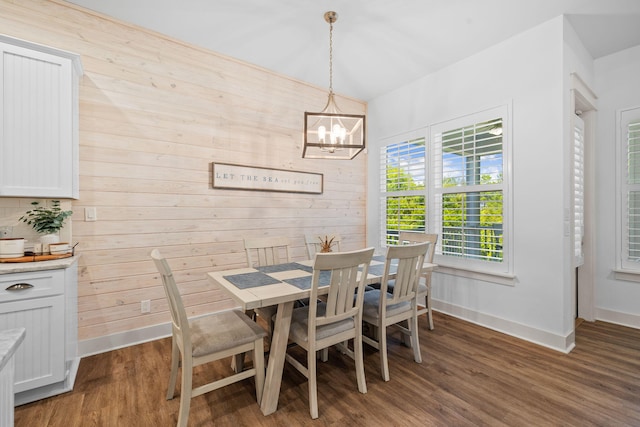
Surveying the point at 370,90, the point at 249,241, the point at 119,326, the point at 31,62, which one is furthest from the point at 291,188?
the point at 31,62

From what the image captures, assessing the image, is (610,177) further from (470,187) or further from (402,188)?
(402,188)

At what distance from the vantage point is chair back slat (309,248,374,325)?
177 centimetres

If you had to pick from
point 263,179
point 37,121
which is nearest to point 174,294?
point 37,121

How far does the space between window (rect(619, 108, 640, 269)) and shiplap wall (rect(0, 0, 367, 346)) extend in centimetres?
365

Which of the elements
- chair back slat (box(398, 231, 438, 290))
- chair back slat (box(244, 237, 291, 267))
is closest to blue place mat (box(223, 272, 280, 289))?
chair back slat (box(244, 237, 291, 267))

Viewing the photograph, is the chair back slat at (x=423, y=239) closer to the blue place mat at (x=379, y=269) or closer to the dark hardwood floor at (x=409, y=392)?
the blue place mat at (x=379, y=269)

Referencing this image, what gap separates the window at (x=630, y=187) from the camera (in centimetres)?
312

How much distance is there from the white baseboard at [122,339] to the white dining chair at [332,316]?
165cm

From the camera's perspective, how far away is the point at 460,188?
11.3 ft

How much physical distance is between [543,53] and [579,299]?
9.05ft

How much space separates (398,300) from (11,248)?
9.04 ft

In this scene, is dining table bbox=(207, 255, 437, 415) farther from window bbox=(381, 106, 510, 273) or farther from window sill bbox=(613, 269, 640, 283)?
window sill bbox=(613, 269, 640, 283)

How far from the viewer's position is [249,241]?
9.37 feet

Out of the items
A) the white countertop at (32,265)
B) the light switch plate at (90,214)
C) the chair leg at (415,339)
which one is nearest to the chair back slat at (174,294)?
the white countertop at (32,265)
